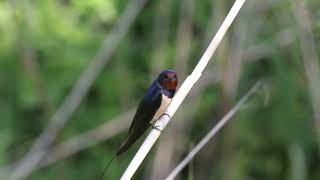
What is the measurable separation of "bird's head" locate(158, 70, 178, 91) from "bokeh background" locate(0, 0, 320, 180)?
94cm

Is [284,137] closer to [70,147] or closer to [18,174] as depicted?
[70,147]

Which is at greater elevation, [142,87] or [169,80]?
[169,80]

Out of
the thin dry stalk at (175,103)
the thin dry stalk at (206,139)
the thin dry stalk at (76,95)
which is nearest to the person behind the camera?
the thin dry stalk at (175,103)

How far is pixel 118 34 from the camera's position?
2670 mm

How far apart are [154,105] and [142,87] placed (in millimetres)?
1346

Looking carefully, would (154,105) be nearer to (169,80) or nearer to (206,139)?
(169,80)

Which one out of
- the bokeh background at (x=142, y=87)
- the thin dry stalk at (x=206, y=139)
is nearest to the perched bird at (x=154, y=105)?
the thin dry stalk at (x=206, y=139)

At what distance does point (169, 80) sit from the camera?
5.10 feet

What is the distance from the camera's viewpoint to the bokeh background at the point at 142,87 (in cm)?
261

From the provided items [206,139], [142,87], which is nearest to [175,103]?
[206,139]

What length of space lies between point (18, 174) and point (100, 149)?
419mm

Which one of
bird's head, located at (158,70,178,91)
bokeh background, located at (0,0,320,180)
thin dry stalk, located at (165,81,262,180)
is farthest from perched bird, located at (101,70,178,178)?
bokeh background, located at (0,0,320,180)

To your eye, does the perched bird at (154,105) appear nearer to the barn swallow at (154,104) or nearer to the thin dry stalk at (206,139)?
the barn swallow at (154,104)

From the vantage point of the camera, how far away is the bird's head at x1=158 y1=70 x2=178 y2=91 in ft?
5.08
